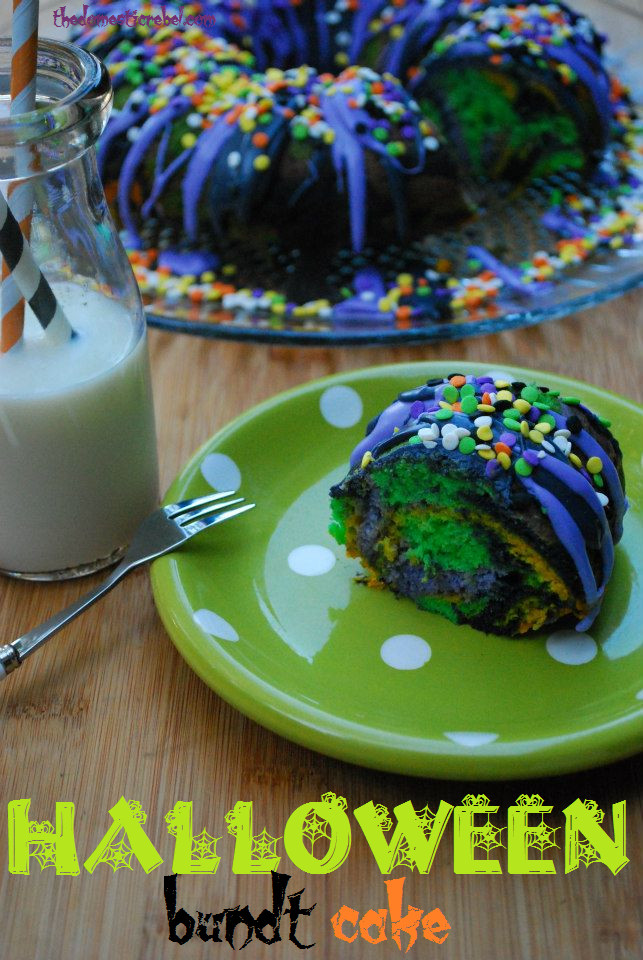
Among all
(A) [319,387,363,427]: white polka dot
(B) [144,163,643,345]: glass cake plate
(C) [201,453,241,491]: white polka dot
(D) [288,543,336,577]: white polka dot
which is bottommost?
(B) [144,163,643,345]: glass cake plate

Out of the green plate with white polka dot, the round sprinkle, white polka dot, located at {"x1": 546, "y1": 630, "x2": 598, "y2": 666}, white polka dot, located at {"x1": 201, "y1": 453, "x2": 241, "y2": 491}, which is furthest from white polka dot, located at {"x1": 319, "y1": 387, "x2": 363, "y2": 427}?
white polka dot, located at {"x1": 546, "y1": 630, "x2": 598, "y2": 666}

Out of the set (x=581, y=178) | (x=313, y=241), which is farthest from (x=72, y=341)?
(x=581, y=178)

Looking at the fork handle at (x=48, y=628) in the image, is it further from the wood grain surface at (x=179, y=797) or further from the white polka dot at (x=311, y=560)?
the white polka dot at (x=311, y=560)

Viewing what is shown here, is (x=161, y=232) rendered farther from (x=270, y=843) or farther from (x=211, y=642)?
(x=270, y=843)

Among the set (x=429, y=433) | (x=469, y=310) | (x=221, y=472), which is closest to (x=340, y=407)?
(x=221, y=472)

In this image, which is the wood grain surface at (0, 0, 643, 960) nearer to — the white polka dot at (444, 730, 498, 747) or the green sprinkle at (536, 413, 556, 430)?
the white polka dot at (444, 730, 498, 747)
